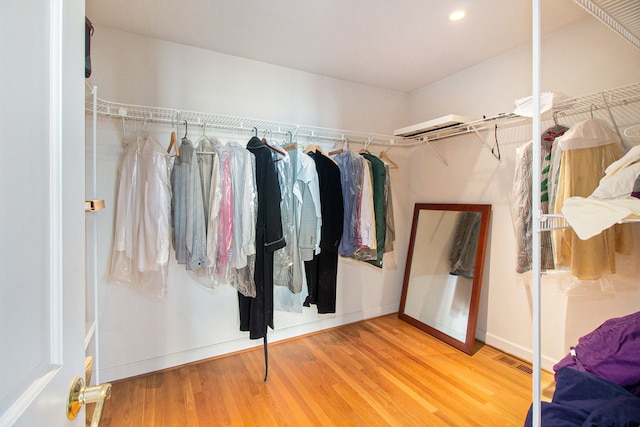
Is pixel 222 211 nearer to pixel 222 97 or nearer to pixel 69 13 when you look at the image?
pixel 222 97

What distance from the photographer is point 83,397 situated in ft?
1.84

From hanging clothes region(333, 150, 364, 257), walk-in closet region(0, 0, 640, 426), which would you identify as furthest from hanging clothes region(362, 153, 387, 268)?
hanging clothes region(333, 150, 364, 257)

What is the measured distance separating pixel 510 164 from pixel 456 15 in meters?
1.24

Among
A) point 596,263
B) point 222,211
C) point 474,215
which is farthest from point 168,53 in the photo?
point 596,263

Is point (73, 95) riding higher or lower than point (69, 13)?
lower

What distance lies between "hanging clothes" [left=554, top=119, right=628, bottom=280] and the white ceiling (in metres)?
0.91

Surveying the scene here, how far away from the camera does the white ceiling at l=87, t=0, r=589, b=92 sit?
182cm

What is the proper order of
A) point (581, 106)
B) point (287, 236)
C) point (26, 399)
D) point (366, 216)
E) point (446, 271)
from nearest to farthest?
point (26, 399) < point (581, 106) < point (287, 236) < point (366, 216) < point (446, 271)

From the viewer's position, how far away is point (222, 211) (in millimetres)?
1976

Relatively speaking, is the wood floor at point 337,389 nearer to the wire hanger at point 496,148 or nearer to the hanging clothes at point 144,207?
the hanging clothes at point 144,207

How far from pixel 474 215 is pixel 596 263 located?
1.15 metres

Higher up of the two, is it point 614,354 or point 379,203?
point 379,203

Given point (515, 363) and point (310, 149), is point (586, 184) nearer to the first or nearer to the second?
point (515, 363)

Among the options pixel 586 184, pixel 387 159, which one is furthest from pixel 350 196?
pixel 586 184
